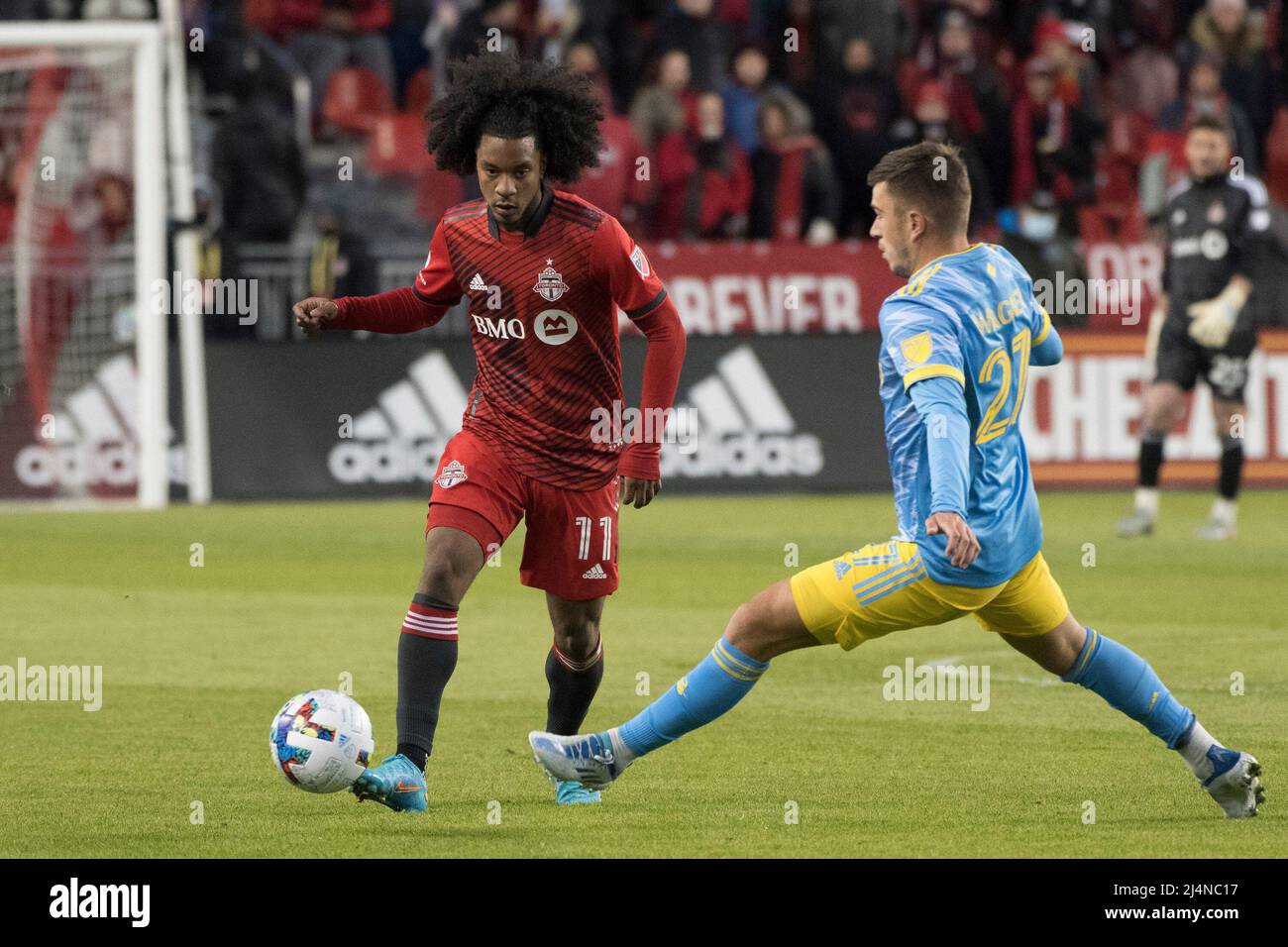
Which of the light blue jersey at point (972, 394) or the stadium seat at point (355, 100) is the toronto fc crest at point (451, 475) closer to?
Answer: the light blue jersey at point (972, 394)

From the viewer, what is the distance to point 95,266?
17.0 meters

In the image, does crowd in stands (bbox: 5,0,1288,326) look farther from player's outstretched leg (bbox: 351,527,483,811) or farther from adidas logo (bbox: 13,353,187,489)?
player's outstretched leg (bbox: 351,527,483,811)

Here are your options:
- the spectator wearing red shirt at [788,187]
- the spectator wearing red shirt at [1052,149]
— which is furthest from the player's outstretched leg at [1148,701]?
the spectator wearing red shirt at [1052,149]

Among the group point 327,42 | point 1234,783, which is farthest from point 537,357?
point 327,42

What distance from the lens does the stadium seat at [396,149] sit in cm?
1989

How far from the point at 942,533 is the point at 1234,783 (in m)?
1.38

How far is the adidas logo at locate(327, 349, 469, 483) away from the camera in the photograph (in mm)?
17297

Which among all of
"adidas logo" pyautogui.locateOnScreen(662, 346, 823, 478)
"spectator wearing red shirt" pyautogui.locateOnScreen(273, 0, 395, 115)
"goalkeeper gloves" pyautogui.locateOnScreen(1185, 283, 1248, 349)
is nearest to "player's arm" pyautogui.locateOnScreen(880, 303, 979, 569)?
"goalkeeper gloves" pyautogui.locateOnScreen(1185, 283, 1248, 349)

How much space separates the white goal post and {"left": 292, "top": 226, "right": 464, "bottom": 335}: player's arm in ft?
31.3

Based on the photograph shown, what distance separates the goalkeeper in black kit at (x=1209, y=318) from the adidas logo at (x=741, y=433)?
3.39 m

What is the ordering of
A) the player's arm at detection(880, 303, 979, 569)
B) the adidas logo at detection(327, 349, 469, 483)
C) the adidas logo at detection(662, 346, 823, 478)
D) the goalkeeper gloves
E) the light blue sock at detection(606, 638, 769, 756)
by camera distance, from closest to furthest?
1. the player's arm at detection(880, 303, 979, 569)
2. the light blue sock at detection(606, 638, 769, 756)
3. the goalkeeper gloves
4. the adidas logo at detection(327, 349, 469, 483)
5. the adidas logo at detection(662, 346, 823, 478)

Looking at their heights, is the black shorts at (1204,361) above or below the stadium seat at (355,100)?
below

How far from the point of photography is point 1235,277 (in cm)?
1480

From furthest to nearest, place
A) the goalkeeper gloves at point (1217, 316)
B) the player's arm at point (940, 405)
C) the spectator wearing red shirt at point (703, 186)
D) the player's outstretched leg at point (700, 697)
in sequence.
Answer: the spectator wearing red shirt at point (703, 186) < the goalkeeper gloves at point (1217, 316) < the player's outstretched leg at point (700, 697) < the player's arm at point (940, 405)
